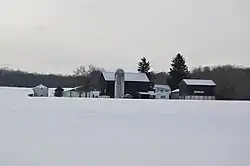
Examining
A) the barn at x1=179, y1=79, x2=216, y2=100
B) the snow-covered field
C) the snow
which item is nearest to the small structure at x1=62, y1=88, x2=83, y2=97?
the barn at x1=179, y1=79, x2=216, y2=100

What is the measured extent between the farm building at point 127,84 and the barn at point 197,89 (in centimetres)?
320

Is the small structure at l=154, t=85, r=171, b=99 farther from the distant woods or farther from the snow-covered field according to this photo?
the snow-covered field

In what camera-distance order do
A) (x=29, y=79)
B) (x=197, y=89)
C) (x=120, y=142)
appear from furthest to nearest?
(x=197, y=89)
(x=29, y=79)
(x=120, y=142)

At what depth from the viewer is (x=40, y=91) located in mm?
30484

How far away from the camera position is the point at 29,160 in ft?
17.0

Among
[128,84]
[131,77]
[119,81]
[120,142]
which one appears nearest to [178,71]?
[131,77]

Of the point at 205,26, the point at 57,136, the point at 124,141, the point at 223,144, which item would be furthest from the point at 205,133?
the point at 205,26

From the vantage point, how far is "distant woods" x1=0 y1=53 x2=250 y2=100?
2917cm

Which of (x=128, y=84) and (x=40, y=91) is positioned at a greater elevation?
(x=128, y=84)

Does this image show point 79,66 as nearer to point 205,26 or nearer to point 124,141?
point 205,26

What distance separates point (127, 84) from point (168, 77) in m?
6.46

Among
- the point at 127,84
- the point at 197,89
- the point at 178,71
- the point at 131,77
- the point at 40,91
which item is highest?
the point at 178,71

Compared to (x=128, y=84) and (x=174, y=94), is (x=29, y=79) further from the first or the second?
(x=174, y=94)

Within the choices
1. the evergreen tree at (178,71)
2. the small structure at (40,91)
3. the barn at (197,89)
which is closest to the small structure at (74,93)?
the small structure at (40,91)
